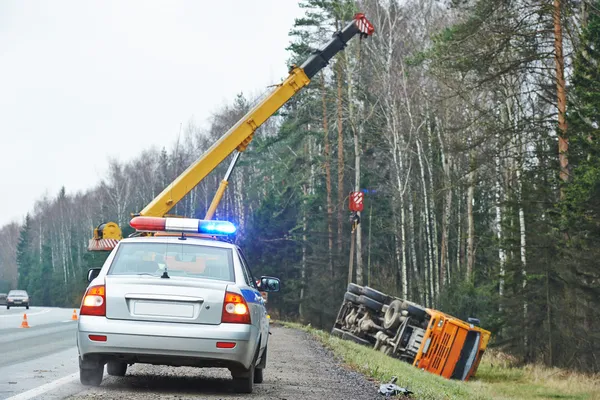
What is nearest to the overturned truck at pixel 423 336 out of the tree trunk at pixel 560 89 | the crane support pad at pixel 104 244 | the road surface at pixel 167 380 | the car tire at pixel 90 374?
the tree trunk at pixel 560 89

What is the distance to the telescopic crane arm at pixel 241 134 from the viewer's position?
22.2 meters

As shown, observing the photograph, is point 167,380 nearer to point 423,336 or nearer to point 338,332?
point 423,336

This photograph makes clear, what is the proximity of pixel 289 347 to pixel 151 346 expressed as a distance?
1098 cm

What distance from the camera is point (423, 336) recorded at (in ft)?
73.9

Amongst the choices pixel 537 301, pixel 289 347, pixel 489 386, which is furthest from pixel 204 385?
pixel 537 301

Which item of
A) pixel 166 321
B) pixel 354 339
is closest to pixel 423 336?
pixel 354 339

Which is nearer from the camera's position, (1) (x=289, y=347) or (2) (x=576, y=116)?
(1) (x=289, y=347)

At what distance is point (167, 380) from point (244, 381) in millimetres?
1575

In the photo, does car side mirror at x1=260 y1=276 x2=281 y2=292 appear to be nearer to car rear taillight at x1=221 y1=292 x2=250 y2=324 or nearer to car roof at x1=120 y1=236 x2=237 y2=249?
car roof at x1=120 y1=236 x2=237 y2=249

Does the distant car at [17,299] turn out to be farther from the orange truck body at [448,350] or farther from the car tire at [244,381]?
the car tire at [244,381]

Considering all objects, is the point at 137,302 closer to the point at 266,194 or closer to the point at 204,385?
the point at 204,385

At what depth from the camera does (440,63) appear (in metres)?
25.1

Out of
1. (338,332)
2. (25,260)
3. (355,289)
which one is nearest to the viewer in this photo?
(338,332)

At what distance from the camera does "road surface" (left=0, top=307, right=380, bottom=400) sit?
932 cm
